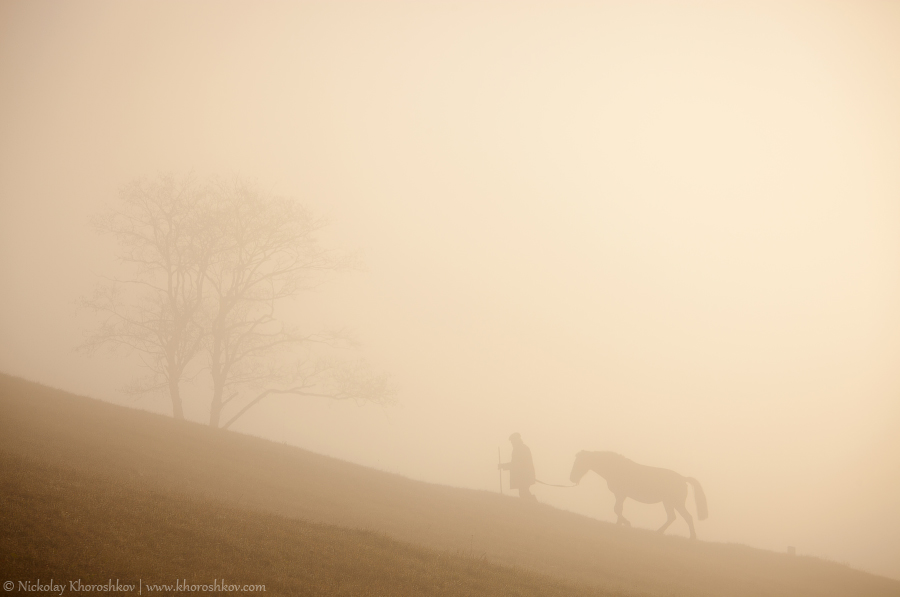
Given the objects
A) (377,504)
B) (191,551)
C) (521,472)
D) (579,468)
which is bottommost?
(377,504)

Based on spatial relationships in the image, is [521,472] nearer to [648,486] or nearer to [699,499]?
[648,486]

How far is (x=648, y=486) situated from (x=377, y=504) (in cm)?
1435

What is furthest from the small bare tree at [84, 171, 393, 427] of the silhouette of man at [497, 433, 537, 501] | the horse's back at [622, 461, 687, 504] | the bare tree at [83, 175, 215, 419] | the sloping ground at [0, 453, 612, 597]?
the sloping ground at [0, 453, 612, 597]

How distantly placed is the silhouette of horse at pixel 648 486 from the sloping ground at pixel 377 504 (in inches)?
84.5

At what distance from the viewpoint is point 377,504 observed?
17.9m

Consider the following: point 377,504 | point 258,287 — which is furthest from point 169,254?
point 377,504

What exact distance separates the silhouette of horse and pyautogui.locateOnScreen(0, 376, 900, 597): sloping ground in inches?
84.5

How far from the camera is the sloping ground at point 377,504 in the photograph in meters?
13.5

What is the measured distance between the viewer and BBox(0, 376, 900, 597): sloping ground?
13.5 m

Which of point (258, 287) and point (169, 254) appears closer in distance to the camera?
point (169, 254)

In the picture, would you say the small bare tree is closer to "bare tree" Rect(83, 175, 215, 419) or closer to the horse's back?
"bare tree" Rect(83, 175, 215, 419)

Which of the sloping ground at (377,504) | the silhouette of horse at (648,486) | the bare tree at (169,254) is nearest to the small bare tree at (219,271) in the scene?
the bare tree at (169,254)

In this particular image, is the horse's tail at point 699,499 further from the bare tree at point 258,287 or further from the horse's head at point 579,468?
the bare tree at point 258,287

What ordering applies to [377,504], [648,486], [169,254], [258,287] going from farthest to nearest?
[258,287]
[169,254]
[648,486]
[377,504]
